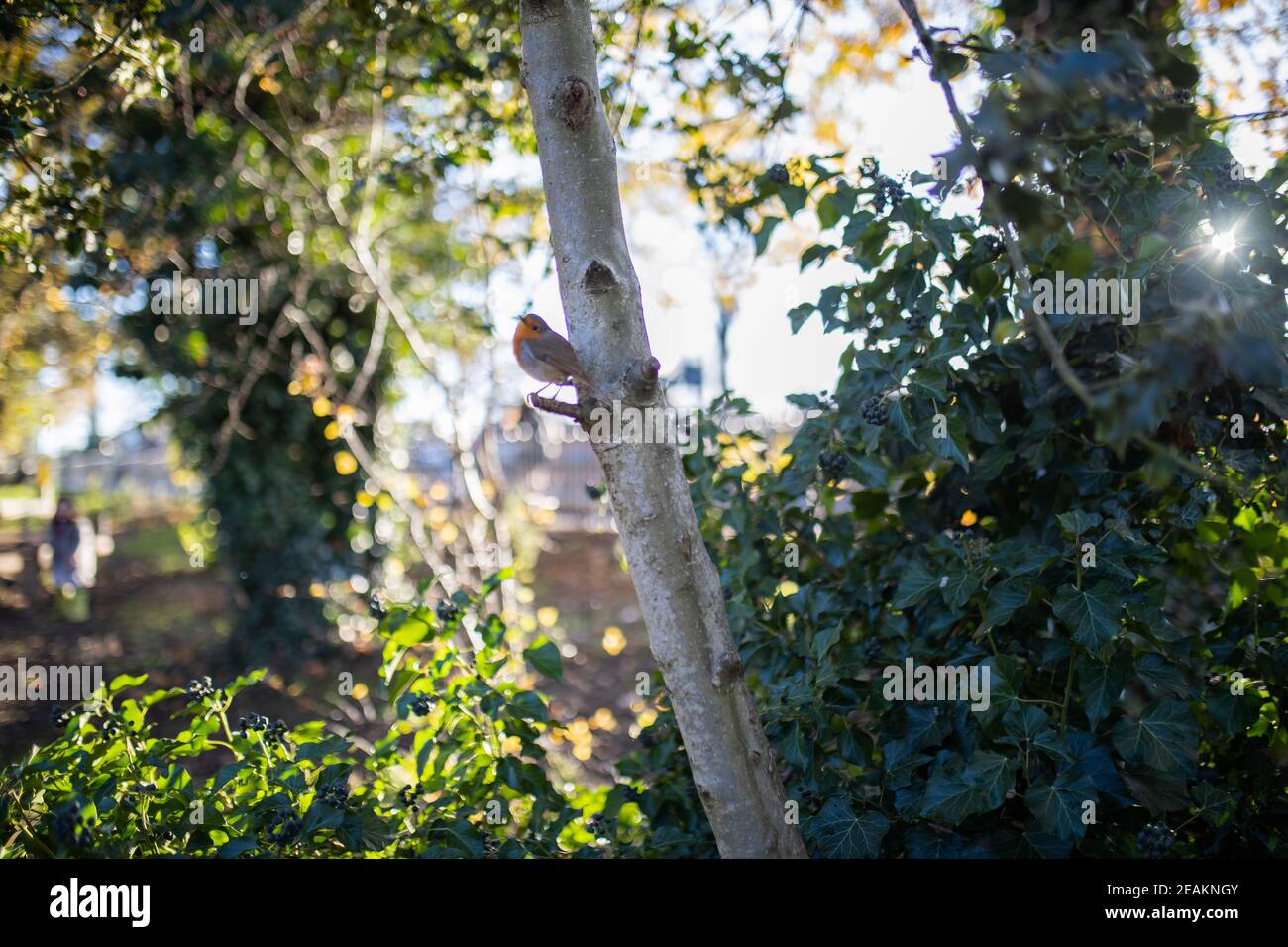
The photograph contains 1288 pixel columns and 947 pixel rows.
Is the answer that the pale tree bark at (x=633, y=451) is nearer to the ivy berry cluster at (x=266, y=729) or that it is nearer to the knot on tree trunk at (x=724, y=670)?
the knot on tree trunk at (x=724, y=670)

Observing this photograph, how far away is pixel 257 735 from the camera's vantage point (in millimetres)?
2318

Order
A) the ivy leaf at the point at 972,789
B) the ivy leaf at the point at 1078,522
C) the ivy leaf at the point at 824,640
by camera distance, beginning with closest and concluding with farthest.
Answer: the ivy leaf at the point at 972,789, the ivy leaf at the point at 1078,522, the ivy leaf at the point at 824,640

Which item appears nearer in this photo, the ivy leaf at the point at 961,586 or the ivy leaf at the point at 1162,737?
the ivy leaf at the point at 1162,737

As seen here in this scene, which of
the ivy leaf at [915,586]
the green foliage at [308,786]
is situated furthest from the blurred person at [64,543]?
the ivy leaf at [915,586]

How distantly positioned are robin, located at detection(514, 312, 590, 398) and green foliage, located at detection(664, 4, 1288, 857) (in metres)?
0.79

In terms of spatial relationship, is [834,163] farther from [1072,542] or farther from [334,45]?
[334,45]

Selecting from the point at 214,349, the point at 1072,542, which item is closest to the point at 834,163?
the point at 1072,542

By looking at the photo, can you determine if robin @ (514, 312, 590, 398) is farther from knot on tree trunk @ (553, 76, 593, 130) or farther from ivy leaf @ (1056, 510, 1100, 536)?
ivy leaf @ (1056, 510, 1100, 536)

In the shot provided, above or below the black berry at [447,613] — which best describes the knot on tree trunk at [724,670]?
below

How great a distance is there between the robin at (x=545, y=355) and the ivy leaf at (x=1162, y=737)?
1.52 meters

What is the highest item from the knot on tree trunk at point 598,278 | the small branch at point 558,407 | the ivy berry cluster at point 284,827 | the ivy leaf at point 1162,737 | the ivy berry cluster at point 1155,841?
the knot on tree trunk at point 598,278

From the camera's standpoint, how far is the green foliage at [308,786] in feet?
6.84

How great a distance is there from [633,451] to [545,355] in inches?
16.4

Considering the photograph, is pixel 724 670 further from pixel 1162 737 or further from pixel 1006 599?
pixel 1162 737
